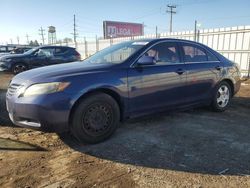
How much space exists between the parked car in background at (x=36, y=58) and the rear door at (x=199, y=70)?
955 cm

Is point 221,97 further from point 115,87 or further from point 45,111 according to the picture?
point 45,111

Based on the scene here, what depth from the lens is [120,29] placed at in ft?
183

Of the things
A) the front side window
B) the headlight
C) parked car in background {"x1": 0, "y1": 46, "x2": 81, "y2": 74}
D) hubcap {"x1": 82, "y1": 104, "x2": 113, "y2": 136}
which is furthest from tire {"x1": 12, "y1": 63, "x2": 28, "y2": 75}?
hubcap {"x1": 82, "y1": 104, "x2": 113, "y2": 136}

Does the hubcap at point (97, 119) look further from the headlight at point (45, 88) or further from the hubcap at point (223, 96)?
the hubcap at point (223, 96)

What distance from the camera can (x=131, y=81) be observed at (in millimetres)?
4301

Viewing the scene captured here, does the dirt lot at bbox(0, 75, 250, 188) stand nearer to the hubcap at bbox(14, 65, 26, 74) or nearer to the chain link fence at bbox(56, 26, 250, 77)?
the chain link fence at bbox(56, 26, 250, 77)

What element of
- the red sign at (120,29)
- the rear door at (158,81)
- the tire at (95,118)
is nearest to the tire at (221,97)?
the rear door at (158,81)

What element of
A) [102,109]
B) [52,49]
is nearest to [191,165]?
[102,109]

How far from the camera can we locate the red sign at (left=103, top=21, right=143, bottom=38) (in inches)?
2066

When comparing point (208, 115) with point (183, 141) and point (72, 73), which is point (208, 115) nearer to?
point (183, 141)

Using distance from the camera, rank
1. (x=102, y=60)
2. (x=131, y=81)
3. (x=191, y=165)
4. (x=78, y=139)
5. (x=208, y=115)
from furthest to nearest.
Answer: (x=208, y=115)
(x=102, y=60)
(x=131, y=81)
(x=78, y=139)
(x=191, y=165)

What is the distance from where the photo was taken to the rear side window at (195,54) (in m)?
5.30

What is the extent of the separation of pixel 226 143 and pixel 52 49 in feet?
37.9

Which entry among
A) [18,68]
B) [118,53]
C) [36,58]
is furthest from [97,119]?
[18,68]
